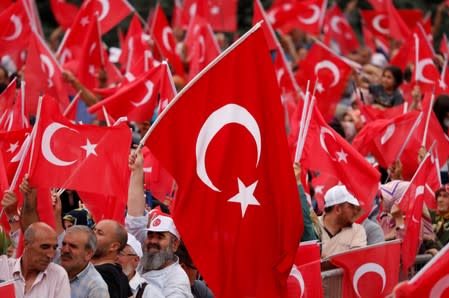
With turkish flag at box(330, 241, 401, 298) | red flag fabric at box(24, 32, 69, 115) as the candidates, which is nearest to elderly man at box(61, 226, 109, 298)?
turkish flag at box(330, 241, 401, 298)

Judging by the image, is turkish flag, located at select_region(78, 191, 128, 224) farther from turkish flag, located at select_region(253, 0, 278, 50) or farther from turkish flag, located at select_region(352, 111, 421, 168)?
turkish flag, located at select_region(253, 0, 278, 50)

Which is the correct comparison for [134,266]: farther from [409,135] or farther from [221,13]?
[221,13]

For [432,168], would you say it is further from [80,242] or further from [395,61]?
[395,61]

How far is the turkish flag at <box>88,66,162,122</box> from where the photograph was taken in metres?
15.4

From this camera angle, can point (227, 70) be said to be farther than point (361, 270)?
No

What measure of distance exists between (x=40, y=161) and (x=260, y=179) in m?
1.98

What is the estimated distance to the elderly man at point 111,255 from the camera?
1057 centimetres

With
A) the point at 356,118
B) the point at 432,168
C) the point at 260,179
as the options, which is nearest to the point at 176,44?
the point at 356,118

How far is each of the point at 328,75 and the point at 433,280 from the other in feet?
31.5

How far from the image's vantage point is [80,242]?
1040cm

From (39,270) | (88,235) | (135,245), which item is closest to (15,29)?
(135,245)

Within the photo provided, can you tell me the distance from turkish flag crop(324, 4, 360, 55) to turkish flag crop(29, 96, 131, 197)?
11502 mm

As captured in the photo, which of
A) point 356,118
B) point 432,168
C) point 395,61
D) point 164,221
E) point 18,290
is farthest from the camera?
point 395,61

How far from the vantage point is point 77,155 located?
11859 millimetres
